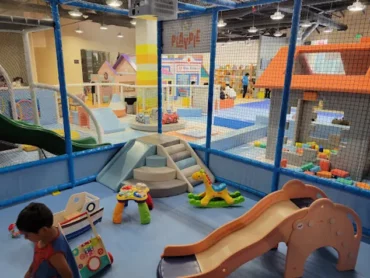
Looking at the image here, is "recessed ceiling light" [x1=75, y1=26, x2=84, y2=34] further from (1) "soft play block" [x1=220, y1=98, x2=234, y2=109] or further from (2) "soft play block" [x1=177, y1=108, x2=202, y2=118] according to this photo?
(1) "soft play block" [x1=220, y1=98, x2=234, y2=109]

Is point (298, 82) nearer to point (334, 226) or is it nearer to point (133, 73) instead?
point (334, 226)

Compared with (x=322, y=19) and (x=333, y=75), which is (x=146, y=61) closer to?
(x=333, y=75)

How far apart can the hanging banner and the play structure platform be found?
1554mm

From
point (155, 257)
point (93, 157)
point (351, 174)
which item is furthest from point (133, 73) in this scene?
point (155, 257)

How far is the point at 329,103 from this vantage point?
5078mm

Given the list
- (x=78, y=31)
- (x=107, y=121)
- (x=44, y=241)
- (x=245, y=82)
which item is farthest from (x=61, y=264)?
(x=78, y=31)

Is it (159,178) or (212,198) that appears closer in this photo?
(212,198)

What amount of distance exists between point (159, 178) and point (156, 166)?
0.27 m

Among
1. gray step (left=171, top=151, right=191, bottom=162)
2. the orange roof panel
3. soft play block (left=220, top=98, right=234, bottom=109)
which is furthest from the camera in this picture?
soft play block (left=220, top=98, right=234, bottom=109)

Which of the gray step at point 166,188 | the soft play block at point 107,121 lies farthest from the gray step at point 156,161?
the soft play block at point 107,121

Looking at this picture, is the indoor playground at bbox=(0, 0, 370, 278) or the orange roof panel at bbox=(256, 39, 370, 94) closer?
the indoor playground at bbox=(0, 0, 370, 278)

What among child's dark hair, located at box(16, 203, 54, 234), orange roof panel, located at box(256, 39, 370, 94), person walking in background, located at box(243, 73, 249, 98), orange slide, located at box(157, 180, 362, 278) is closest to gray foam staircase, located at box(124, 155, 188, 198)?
orange slide, located at box(157, 180, 362, 278)

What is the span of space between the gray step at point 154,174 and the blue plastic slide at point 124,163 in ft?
0.42

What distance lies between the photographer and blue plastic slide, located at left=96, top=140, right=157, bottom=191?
13.7ft
